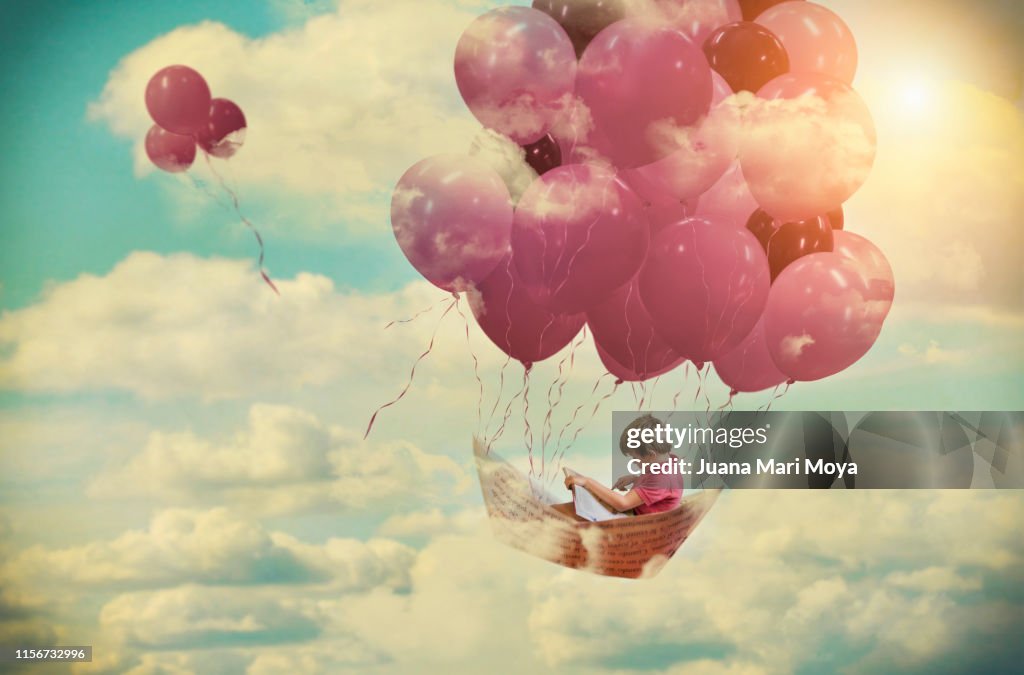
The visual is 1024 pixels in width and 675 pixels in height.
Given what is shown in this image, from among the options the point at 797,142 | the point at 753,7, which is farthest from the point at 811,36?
the point at 797,142

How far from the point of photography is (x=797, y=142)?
2689 mm

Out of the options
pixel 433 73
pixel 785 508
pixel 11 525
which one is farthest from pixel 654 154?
pixel 11 525

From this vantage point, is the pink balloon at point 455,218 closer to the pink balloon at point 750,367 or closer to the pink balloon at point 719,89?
the pink balloon at point 719,89

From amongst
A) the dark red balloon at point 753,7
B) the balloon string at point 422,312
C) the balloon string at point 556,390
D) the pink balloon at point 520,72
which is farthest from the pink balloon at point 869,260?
the balloon string at point 422,312

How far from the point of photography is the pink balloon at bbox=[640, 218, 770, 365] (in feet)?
8.62

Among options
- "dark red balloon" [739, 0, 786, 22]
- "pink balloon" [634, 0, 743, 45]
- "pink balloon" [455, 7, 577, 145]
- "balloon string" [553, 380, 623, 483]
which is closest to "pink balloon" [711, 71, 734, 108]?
"pink balloon" [634, 0, 743, 45]

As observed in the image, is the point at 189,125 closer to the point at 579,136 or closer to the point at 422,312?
the point at 422,312

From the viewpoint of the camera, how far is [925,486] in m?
2.99

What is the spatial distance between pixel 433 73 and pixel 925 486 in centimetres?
183

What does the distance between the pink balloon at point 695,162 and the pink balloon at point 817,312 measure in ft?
1.08

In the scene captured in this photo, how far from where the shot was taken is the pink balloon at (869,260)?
277 centimetres

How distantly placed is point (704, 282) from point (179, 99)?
1.54 m

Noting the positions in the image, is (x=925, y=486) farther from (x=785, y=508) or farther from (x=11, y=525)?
(x=11, y=525)

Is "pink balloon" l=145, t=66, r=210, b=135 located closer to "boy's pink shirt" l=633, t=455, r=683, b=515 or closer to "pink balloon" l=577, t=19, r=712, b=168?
"pink balloon" l=577, t=19, r=712, b=168
